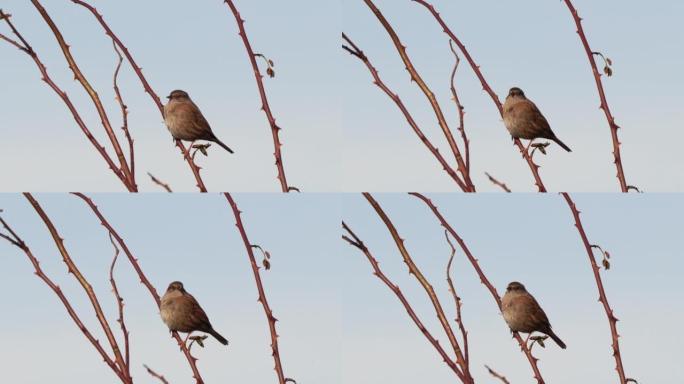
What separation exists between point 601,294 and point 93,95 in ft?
5.09

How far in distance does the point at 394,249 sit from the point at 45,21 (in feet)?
3.90

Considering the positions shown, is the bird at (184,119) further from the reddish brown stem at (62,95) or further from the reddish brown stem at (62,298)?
the reddish brown stem at (62,298)

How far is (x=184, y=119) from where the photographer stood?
9.83ft

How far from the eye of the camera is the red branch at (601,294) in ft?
10.2

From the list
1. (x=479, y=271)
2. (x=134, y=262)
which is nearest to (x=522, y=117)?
(x=479, y=271)

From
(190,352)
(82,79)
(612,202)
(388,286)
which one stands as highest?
(82,79)

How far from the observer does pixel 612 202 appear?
3164 millimetres

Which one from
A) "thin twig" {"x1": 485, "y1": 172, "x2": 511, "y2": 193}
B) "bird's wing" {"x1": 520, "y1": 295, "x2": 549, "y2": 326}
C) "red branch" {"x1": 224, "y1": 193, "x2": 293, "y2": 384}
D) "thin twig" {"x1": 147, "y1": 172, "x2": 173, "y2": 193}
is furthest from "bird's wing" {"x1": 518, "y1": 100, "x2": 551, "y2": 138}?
"thin twig" {"x1": 147, "y1": 172, "x2": 173, "y2": 193}

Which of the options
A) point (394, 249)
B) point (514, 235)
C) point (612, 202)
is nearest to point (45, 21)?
point (394, 249)

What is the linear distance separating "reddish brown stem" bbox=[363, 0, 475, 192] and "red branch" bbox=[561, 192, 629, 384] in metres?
0.30

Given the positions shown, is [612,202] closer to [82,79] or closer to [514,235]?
[514,235]

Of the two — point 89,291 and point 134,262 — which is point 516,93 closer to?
point 134,262

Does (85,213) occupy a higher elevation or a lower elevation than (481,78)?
lower

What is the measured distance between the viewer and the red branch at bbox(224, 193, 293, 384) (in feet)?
10.1
